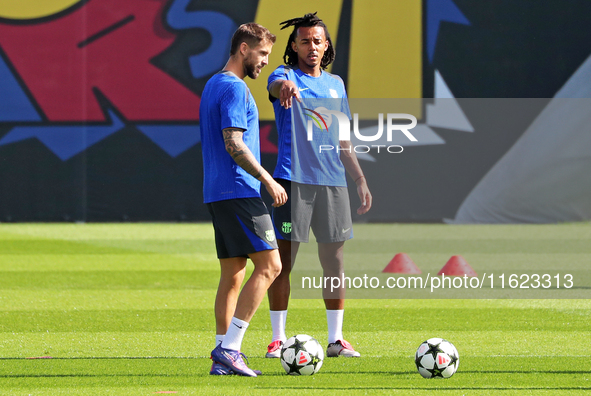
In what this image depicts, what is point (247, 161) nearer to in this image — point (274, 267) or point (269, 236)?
point (269, 236)

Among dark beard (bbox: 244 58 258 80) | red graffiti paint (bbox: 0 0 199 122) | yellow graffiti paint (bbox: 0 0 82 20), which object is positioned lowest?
red graffiti paint (bbox: 0 0 199 122)

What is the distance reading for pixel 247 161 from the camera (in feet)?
13.3

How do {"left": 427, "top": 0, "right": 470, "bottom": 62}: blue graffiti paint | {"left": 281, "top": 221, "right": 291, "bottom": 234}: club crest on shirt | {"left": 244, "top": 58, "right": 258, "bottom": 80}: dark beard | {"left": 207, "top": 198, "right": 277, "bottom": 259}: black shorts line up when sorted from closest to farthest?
1. {"left": 207, "top": 198, "right": 277, "bottom": 259}: black shorts
2. {"left": 244, "top": 58, "right": 258, "bottom": 80}: dark beard
3. {"left": 281, "top": 221, "right": 291, "bottom": 234}: club crest on shirt
4. {"left": 427, "top": 0, "right": 470, "bottom": 62}: blue graffiti paint

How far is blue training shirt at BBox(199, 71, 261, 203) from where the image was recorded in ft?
13.5

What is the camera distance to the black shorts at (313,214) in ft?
15.8

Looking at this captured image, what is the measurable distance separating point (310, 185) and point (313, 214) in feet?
0.58

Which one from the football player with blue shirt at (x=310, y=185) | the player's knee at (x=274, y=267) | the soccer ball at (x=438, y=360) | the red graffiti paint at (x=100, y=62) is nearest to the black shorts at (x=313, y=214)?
the football player with blue shirt at (x=310, y=185)

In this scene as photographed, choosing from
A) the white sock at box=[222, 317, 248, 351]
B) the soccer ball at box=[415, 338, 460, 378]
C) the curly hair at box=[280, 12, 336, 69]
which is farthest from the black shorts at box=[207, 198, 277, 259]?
the curly hair at box=[280, 12, 336, 69]

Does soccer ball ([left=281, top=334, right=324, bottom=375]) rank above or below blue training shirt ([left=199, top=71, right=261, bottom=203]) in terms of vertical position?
below

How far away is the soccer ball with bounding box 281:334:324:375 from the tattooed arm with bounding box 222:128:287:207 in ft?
2.44

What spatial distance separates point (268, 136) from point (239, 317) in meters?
12.9

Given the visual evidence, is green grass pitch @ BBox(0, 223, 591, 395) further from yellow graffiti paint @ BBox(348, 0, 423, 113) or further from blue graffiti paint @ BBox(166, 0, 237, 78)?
blue graffiti paint @ BBox(166, 0, 237, 78)

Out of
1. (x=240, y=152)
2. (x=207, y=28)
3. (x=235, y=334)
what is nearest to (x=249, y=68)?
(x=240, y=152)

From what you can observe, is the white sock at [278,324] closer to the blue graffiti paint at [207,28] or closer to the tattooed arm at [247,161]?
the tattooed arm at [247,161]
